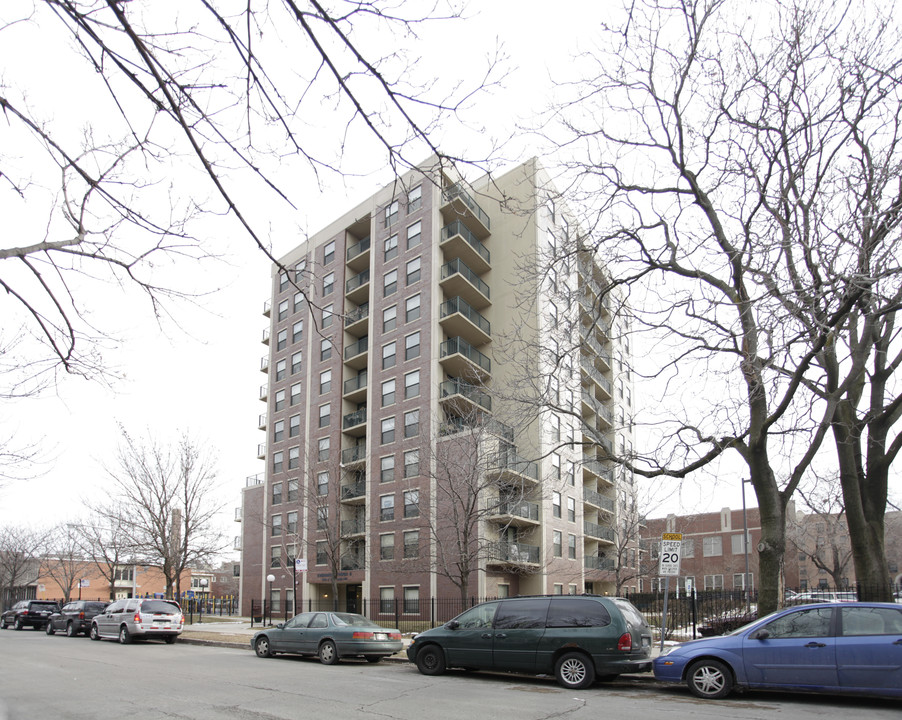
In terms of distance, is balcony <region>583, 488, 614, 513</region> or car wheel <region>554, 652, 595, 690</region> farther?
balcony <region>583, 488, 614, 513</region>

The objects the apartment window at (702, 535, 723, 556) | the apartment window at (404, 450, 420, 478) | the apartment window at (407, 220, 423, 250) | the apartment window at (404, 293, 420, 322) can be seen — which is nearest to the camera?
the apartment window at (404, 450, 420, 478)

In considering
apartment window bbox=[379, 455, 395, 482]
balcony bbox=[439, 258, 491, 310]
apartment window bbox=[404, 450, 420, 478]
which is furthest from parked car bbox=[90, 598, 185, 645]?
balcony bbox=[439, 258, 491, 310]

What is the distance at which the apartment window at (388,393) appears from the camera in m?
39.2

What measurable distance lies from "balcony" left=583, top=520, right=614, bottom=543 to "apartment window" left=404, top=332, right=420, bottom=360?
1490 centimetres

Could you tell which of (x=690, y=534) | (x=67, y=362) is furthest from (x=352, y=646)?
(x=690, y=534)

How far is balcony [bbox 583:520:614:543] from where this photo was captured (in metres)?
43.3

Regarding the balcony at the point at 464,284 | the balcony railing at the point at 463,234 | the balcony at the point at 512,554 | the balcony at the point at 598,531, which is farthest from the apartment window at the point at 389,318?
the balcony at the point at 598,531

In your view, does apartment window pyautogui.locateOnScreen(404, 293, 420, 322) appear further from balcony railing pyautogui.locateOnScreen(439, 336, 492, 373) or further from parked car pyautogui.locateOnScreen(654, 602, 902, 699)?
parked car pyautogui.locateOnScreen(654, 602, 902, 699)

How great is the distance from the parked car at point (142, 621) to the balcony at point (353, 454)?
55.8 ft

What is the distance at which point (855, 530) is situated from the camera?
47.4 feet

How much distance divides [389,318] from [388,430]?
6584 millimetres

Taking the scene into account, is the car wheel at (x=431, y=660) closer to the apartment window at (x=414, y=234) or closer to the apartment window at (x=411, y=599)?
the apartment window at (x=411, y=599)

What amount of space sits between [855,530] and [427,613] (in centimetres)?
2267

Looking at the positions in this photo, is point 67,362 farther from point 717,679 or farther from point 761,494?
point 761,494
